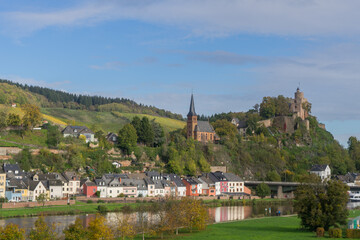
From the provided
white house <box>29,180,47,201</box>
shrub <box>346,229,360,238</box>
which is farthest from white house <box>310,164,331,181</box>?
shrub <box>346,229,360,238</box>

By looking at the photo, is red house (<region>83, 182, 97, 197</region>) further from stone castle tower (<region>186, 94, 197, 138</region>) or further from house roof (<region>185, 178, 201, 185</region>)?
stone castle tower (<region>186, 94, 197, 138</region>)

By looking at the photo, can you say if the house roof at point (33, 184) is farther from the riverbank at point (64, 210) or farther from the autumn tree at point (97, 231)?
the autumn tree at point (97, 231)

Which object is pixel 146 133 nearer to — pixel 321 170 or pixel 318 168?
pixel 318 168

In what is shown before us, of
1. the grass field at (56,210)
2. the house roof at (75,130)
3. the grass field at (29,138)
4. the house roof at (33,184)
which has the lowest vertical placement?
the grass field at (56,210)

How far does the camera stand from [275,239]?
155ft

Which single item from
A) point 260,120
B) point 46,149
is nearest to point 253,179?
point 260,120

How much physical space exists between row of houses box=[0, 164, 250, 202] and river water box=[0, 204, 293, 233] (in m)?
7.92

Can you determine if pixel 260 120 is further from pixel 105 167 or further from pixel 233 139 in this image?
pixel 105 167

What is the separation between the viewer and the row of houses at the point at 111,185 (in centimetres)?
8256

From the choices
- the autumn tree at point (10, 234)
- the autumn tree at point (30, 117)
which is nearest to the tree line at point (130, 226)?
the autumn tree at point (10, 234)

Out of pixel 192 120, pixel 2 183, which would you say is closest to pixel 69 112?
pixel 192 120

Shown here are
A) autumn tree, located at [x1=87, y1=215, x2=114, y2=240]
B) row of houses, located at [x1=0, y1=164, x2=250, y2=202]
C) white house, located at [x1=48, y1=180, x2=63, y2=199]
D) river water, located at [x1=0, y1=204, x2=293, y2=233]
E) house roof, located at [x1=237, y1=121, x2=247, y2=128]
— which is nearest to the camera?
autumn tree, located at [x1=87, y1=215, x2=114, y2=240]

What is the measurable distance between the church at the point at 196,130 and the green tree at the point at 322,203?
8274 centimetres

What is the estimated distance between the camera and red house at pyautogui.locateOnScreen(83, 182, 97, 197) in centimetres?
9025
